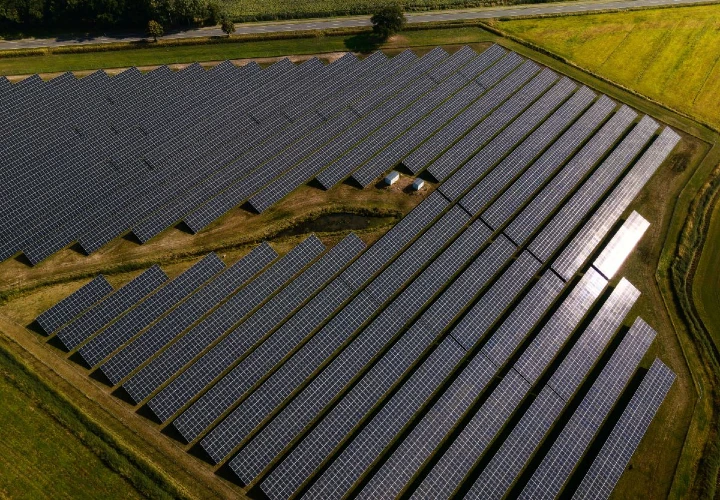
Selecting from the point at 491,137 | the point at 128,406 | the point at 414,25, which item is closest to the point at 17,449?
the point at 128,406

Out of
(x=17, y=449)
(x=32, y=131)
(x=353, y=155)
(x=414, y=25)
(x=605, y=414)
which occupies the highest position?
(x=414, y=25)

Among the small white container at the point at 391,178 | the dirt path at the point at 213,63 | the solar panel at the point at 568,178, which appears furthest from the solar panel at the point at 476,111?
the dirt path at the point at 213,63

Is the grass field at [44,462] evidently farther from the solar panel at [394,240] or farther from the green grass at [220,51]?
the green grass at [220,51]

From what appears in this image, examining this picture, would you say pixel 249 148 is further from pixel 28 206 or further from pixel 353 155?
pixel 28 206

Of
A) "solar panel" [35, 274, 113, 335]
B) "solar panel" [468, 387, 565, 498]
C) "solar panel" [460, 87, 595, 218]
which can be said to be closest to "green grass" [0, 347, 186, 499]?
"solar panel" [35, 274, 113, 335]

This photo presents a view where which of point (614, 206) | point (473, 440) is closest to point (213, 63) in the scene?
point (614, 206)

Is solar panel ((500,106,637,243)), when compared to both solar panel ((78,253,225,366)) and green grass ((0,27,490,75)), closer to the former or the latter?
green grass ((0,27,490,75))
